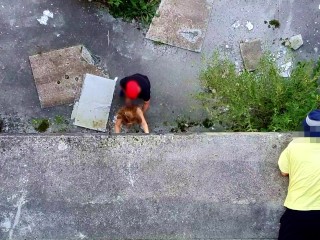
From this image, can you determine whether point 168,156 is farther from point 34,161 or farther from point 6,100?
point 6,100

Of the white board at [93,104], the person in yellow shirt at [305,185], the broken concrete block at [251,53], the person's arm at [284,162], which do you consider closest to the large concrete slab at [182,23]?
the broken concrete block at [251,53]

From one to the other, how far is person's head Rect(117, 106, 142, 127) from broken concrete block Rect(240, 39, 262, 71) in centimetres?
137

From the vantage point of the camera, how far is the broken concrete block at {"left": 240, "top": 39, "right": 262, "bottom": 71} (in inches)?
232

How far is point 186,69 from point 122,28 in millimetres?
829

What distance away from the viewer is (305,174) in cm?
438

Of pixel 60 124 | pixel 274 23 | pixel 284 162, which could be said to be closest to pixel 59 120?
pixel 60 124

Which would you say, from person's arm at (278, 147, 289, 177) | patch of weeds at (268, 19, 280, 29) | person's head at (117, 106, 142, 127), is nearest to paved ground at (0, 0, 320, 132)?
patch of weeds at (268, 19, 280, 29)

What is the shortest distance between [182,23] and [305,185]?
241cm

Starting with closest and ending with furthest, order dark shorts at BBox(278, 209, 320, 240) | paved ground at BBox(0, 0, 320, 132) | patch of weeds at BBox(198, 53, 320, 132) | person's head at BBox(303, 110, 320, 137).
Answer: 1. person's head at BBox(303, 110, 320, 137)
2. dark shorts at BBox(278, 209, 320, 240)
3. patch of weeds at BBox(198, 53, 320, 132)
4. paved ground at BBox(0, 0, 320, 132)

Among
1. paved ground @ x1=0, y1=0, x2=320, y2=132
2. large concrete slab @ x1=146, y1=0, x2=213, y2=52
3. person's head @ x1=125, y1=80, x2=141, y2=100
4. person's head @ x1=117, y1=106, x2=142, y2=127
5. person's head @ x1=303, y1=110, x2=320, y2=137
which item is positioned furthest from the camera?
large concrete slab @ x1=146, y1=0, x2=213, y2=52

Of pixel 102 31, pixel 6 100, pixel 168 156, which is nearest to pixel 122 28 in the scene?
pixel 102 31

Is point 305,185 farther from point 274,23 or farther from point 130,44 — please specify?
point 130,44

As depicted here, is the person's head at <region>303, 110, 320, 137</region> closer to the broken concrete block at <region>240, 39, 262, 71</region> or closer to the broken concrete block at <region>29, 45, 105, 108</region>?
the broken concrete block at <region>240, 39, 262, 71</region>

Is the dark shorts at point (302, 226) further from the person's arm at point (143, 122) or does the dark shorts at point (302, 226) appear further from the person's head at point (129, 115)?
the person's head at point (129, 115)
